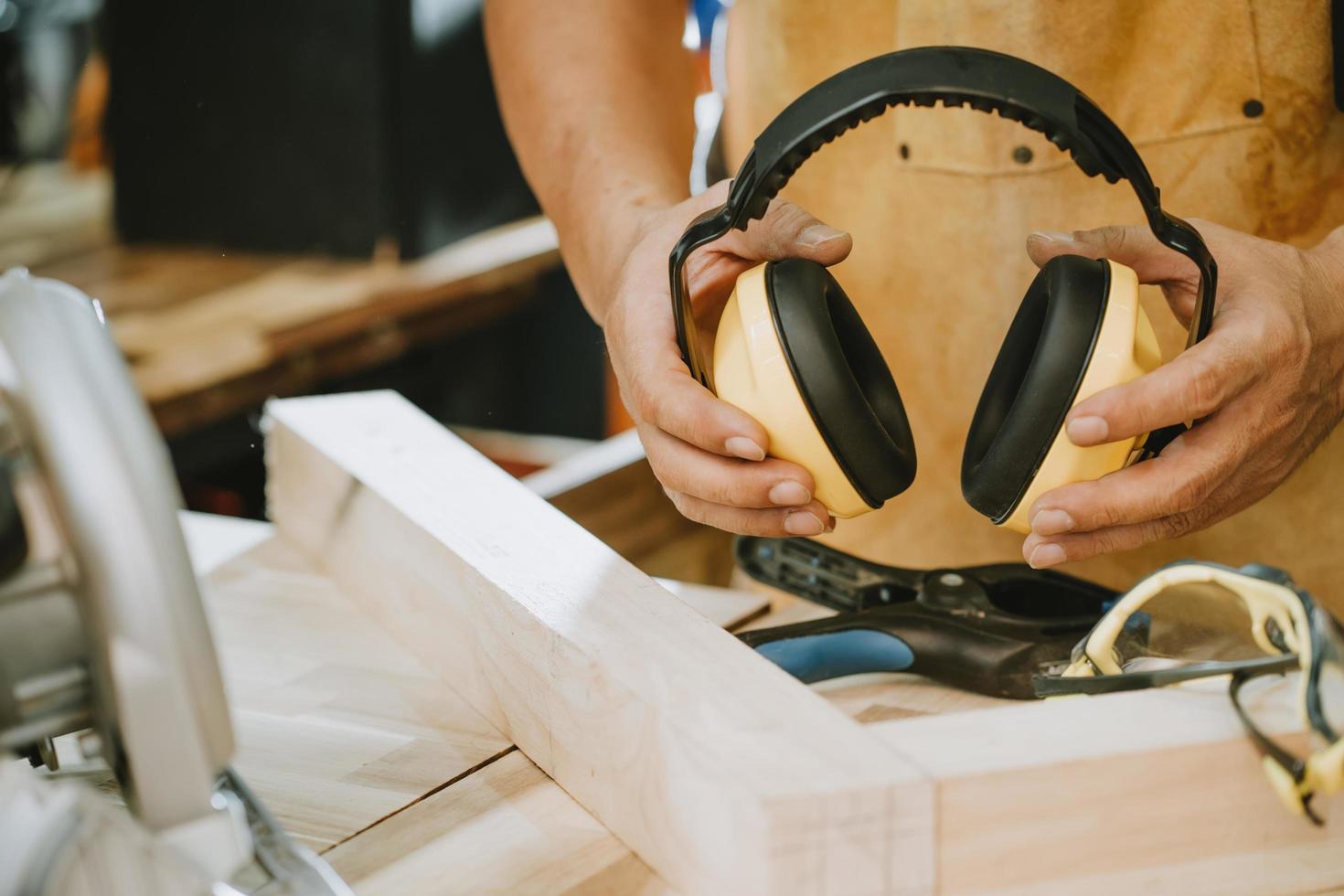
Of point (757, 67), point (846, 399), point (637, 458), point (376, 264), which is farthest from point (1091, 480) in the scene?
point (376, 264)

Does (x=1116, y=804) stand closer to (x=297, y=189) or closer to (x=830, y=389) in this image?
(x=830, y=389)

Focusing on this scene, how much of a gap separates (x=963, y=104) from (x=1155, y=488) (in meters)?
0.21

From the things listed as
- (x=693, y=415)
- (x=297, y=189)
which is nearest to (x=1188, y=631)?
(x=693, y=415)

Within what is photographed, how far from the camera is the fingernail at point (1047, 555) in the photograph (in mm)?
623

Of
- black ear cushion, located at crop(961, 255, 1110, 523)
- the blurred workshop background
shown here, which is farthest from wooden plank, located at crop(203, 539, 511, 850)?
the blurred workshop background

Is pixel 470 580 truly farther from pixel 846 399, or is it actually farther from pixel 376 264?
pixel 376 264

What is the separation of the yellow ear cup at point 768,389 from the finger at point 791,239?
0.19ft

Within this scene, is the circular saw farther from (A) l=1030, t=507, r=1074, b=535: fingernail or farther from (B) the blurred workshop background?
(B) the blurred workshop background

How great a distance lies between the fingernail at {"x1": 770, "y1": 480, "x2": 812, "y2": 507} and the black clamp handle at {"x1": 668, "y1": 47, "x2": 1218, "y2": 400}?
0.45 ft

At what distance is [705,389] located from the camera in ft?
2.10

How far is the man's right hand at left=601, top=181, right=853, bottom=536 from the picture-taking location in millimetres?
621

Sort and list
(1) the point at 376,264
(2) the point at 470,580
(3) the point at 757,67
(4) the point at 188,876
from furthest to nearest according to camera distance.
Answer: (1) the point at 376,264, (3) the point at 757,67, (2) the point at 470,580, (4) the point at 188,876

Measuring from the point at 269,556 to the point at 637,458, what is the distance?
1.61 ft

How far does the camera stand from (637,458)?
131 centimetres
